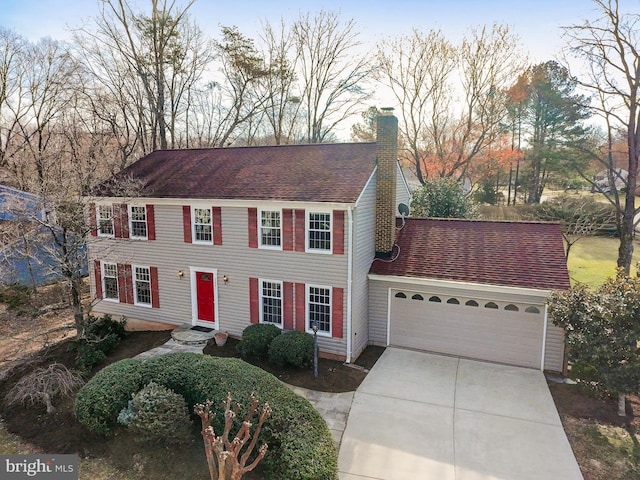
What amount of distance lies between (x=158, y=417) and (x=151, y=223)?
344 inches

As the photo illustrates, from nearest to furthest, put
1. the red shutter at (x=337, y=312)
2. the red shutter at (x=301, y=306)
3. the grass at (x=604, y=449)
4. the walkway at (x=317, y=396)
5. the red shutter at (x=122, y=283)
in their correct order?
the grass at (x=604, y=449) < the walkway at (x=317, y=396) < the red shutter at (x=337, y=312) < the red shutter at (x=301, y=306) < the red shutter at (x=122, y=283)

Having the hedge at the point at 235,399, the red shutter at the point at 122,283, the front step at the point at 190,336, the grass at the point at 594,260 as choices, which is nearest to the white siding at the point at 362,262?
the hedge at the point at 235,399

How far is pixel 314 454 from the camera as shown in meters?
6.70

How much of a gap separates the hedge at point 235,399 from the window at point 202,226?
557 centimetres

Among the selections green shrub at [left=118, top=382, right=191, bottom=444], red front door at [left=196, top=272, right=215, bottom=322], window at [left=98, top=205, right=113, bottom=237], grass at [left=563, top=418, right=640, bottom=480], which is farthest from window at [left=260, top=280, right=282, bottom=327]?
grass at [left=563, top=418, right=640, bottom=480]

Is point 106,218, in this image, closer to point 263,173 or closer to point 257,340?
point 263,173

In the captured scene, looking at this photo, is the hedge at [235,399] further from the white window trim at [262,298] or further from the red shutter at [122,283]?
the red shutter at [122,283]

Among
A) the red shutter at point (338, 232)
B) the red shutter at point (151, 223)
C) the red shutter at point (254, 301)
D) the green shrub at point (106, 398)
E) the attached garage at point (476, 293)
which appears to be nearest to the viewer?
the green shrub at point (106, 398)

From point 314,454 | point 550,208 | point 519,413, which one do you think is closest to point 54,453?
point 314,454

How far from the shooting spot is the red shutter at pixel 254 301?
13383mm

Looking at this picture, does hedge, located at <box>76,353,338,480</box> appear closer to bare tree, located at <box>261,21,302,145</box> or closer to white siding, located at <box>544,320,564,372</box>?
white siding, located at <box>544,320,564,372</box>

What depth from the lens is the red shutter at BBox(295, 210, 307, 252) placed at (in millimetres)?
12375

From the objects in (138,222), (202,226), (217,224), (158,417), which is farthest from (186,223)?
(158,417)

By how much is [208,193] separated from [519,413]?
11180 mm
